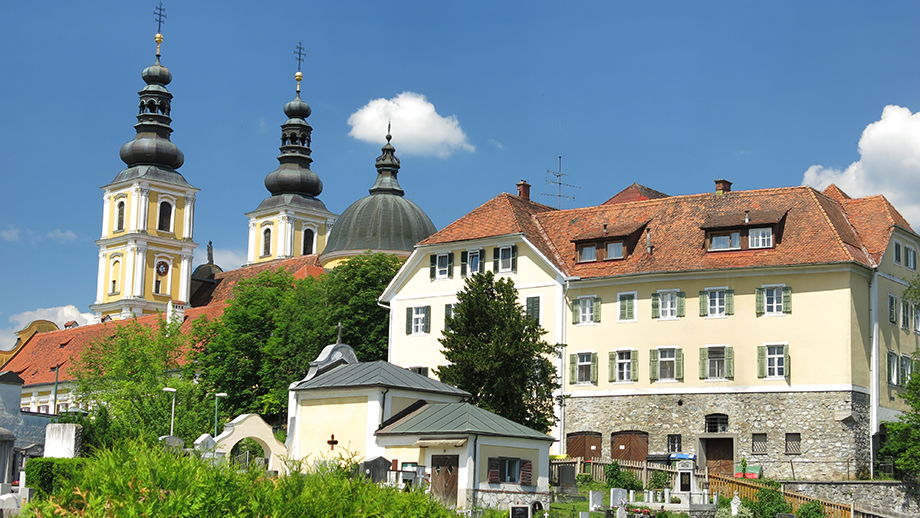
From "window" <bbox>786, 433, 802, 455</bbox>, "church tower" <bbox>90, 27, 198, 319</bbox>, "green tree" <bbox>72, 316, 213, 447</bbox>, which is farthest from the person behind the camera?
"church tower" <bbox>90, 27, 198, 319</bbox>

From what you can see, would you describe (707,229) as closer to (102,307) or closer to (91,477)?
(91,477)

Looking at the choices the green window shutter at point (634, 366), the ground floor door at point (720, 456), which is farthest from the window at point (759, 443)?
the green window shutter at point (634, 366)

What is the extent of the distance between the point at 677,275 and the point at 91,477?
112ft

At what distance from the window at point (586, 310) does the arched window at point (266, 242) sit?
8545 cm

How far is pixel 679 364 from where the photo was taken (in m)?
53.8

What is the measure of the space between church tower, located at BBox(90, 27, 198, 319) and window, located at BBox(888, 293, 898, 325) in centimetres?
8451

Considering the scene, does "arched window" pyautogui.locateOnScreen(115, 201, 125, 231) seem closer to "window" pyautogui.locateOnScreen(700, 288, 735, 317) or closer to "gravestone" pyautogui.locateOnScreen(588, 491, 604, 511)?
"window" pyautogui.locateOnScreen(700, 288, 735, 317)

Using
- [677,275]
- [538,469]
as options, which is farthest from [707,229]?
[538,469]

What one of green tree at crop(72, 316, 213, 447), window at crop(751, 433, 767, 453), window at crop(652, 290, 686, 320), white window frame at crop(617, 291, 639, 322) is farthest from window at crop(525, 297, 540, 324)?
green tree at crop(72, 316, 213, 447)

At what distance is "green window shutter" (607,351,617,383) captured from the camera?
55.5 m

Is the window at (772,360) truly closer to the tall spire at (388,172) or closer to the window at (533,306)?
the window at (533,306)

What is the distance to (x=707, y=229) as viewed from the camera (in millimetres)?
54781

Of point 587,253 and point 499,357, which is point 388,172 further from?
point 499,357

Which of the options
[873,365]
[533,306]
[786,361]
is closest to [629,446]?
[786,361]
